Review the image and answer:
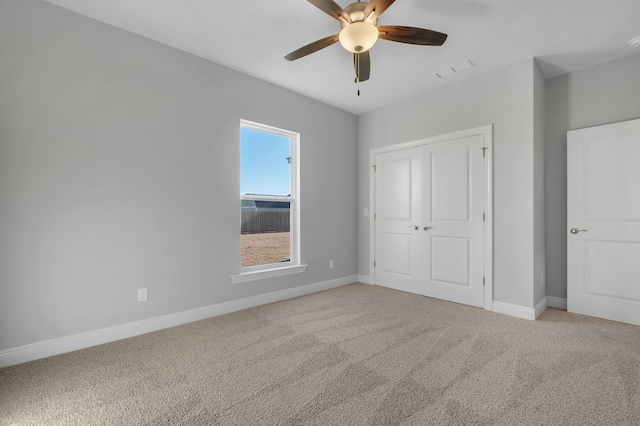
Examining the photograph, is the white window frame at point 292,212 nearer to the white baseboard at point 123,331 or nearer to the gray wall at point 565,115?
the white baseboard at point 123,331

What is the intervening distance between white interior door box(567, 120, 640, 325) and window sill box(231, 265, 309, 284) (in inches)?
123

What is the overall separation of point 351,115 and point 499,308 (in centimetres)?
336

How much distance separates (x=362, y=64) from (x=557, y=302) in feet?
11.2

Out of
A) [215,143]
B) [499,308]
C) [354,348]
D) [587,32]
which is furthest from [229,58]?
[499,308]

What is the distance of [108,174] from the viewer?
251 centimetres

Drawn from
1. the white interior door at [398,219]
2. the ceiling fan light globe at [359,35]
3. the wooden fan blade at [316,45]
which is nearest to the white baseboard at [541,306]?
the white interior door at [398,219]

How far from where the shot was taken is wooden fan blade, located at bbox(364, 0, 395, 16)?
1.83 meters

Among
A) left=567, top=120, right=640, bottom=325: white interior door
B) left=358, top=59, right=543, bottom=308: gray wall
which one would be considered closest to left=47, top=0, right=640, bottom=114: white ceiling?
left=358, top=59, right=543, bottom=308: gray wall

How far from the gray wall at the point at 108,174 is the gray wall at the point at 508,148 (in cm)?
239

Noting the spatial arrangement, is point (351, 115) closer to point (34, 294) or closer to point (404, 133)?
point (404, 133)

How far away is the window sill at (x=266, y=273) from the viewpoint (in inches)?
131

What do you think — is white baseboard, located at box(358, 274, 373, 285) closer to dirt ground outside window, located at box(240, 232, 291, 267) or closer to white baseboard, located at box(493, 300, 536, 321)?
dirt ground outside window, located at box(240, 232, 291, 267)

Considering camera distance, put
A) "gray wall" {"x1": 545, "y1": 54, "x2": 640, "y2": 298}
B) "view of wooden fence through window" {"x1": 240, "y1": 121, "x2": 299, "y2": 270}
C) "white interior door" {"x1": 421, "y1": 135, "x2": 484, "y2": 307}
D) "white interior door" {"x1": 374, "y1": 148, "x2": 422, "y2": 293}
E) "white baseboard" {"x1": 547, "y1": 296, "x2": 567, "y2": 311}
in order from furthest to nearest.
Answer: "white interior door" {"x1": 374, "y1": 148, "x2": 422, "y2": 293}, "view of wooden fence through window" {"x1": 240, "y1": 121, "x2": 299, "y2": 270}, "white interior door" {"x1": 421, "y1": 135, "x2": 484, "y2": 307}, "white baseboard" {"x1": 547, "y1": 296, "x2": 567, "y2": 311}, "gray wall" {"x1": 545, "y1": 54, "x2": 640, "y2": 298}

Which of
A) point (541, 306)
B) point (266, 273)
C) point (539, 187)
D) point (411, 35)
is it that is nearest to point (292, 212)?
point (266, 273)
